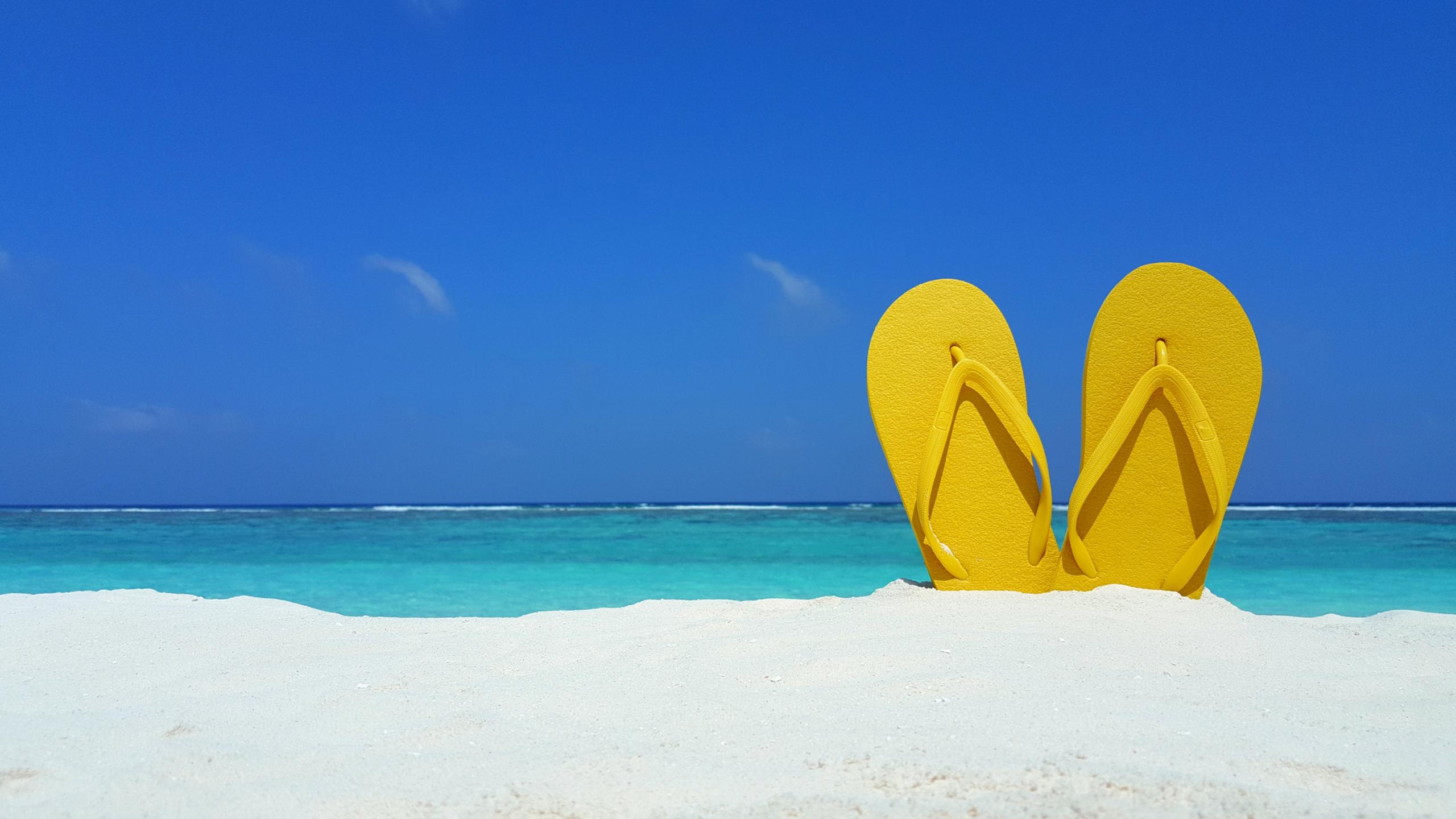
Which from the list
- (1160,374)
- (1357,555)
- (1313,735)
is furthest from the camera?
(1357,555)

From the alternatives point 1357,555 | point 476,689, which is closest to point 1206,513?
point 476,689

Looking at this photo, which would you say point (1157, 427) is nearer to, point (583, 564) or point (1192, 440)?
point (1192, 440)

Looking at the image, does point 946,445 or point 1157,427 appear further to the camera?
point 946,445

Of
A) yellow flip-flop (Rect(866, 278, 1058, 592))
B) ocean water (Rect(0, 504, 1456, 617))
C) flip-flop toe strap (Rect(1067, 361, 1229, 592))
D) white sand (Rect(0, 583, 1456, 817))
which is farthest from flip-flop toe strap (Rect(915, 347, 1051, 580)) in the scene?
ocean water (Rect(0, 504, 1456, 617))

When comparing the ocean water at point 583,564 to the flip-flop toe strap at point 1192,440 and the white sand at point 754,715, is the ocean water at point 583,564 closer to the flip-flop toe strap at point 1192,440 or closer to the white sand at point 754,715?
the flip-flop toe strap at point 1192,440

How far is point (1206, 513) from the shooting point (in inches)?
216

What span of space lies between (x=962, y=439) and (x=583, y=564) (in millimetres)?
8125

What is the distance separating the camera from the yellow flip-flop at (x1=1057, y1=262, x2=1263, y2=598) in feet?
18.0

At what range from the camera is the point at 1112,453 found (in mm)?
5430

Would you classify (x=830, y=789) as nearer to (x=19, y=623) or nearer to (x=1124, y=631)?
(x=1124, y=631)

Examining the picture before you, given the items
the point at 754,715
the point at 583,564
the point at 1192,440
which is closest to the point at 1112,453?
the point at 1192,440

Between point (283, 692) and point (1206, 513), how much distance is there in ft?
16.7

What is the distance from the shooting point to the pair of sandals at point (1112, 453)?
549 cm

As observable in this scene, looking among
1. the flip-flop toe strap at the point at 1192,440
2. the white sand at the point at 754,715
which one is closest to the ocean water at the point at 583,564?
the flip-flop toe strap at the point at 1192,440
